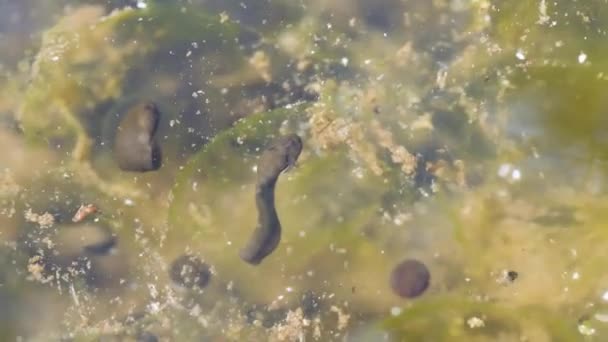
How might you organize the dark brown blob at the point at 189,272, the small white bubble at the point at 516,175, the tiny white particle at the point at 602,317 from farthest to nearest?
the dark brown blob at the point at 189,272, the small white bubble at the point at 516,175, the tiny white particle at the point at 602,317

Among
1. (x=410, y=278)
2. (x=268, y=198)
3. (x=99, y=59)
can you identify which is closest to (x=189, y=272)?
(x=268, y=198)

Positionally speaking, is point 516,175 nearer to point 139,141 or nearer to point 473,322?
point 473,322

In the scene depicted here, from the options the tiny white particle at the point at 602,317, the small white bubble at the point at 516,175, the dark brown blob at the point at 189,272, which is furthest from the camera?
the dark brown blob at the point at 189,272

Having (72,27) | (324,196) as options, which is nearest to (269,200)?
(324,196)

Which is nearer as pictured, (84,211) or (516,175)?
(516,175)

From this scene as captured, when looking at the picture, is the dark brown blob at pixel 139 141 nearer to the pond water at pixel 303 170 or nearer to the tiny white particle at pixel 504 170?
the pond water at pixel 303 170

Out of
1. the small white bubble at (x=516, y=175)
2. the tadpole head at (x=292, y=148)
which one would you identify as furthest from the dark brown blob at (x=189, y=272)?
the small white bubble at (x=516, y=175)

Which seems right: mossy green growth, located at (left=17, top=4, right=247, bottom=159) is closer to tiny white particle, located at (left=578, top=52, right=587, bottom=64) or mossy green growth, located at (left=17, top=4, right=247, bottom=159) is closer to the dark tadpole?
the dark tadpole

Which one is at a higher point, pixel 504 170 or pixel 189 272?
pixel 504 170
